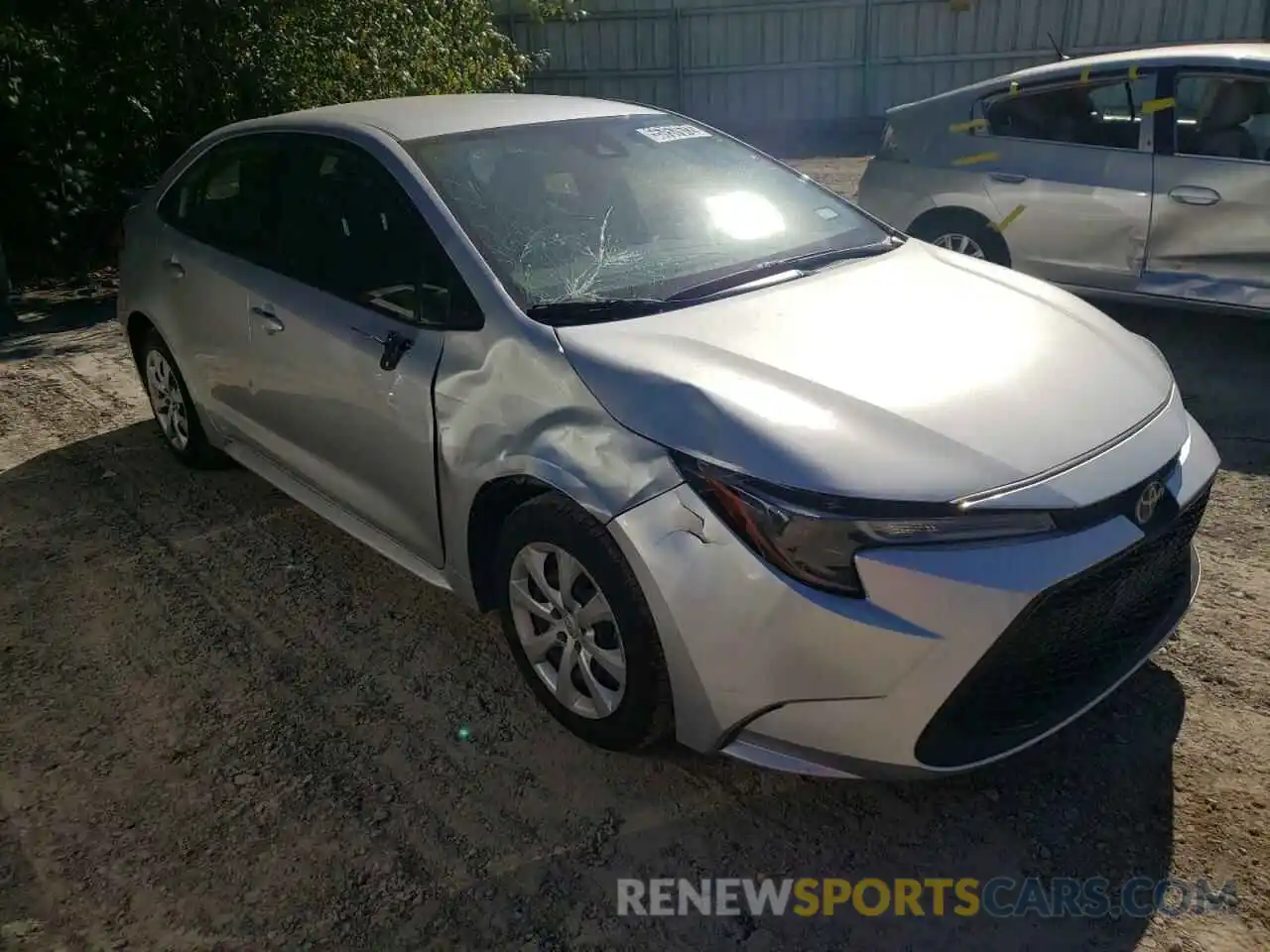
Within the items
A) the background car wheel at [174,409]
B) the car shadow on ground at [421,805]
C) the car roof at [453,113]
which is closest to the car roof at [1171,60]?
the car roof at [453,113]

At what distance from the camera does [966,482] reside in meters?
2.31

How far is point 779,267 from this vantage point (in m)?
3.28

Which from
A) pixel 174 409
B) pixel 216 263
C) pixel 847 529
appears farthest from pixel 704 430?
pixel 174 409

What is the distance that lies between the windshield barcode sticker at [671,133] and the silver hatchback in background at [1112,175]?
2814mm

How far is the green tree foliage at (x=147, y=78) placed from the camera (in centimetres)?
762

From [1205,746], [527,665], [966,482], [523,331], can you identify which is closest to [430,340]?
[523,331]

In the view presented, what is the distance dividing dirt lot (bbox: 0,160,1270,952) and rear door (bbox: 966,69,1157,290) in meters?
2.35

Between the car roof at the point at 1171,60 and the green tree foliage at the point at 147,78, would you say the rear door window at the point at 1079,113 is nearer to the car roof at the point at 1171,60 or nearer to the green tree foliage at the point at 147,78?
the car roof at the point at 1171,60

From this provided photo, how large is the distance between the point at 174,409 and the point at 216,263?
943 mm

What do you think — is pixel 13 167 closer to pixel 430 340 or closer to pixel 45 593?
pixel 45 593

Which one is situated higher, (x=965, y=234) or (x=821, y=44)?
(x=821, y=44)

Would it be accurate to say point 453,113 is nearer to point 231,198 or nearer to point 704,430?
point 231,198

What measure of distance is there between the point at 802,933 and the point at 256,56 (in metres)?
8.07

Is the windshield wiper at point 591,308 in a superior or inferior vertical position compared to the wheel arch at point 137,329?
superior
